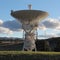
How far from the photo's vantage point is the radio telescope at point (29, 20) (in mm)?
77062

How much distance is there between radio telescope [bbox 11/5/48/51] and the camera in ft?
253

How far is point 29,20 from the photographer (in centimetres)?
8025

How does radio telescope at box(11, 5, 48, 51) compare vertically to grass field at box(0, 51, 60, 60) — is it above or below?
above

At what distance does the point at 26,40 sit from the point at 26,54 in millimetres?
55431

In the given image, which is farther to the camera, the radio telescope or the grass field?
the radio telescope

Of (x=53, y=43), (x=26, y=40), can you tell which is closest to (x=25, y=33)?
(x=26, y=40)
